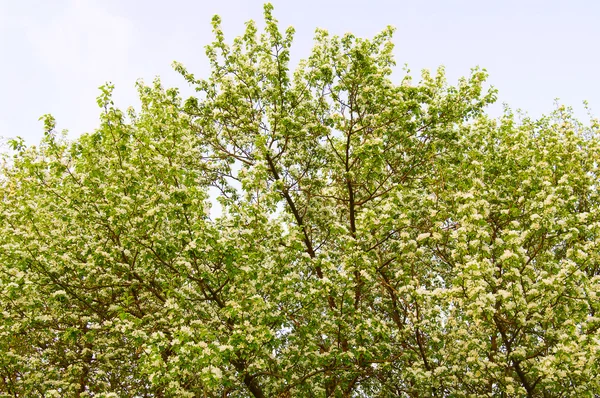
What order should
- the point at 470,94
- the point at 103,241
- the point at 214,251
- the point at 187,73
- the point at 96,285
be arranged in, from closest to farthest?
the point at 214,251 → the point at 103,241 → the point at 96,285 → the point at 470,94 → the point at 187,73

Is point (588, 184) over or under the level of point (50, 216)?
under

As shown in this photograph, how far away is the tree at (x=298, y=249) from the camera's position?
449 inches

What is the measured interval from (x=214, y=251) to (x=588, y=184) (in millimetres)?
13142

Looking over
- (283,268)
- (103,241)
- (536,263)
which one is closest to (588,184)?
(536,263)

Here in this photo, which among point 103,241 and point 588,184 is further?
point 588,184

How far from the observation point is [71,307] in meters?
14.2

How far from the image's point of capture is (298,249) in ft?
40.7

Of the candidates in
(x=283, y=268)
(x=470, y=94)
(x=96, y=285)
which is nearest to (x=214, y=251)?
(x=283, y=268)

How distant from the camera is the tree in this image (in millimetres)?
11398

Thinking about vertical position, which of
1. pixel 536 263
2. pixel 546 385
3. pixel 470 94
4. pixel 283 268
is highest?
pixel 470 94

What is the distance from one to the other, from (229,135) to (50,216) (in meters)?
6.89

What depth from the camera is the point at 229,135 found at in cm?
1659

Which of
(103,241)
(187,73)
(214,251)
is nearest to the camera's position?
(214,251)

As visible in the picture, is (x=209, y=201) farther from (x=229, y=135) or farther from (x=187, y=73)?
(x=187, y=73)
